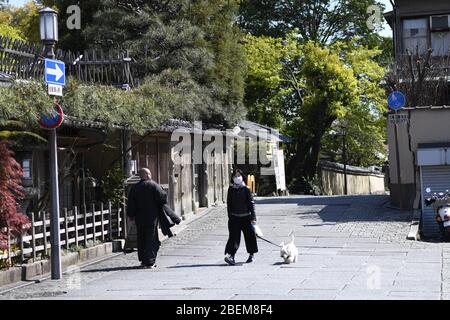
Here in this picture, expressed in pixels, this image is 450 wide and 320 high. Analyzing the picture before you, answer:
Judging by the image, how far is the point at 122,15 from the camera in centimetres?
2192

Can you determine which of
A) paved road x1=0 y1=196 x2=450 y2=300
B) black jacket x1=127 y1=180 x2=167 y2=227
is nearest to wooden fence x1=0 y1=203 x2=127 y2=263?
paved road x1=0 y1=196 x2=450 y2=300

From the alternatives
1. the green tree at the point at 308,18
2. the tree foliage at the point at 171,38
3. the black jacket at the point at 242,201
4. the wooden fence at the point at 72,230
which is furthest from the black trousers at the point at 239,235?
the green tree at the point at 308,18

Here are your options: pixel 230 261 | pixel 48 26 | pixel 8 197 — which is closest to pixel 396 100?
pixel 230 261

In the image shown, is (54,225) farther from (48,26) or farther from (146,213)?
(48,26)

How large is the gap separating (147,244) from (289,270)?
8.80 ft

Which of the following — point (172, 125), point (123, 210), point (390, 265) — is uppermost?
point (172, 125)

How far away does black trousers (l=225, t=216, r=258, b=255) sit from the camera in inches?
536

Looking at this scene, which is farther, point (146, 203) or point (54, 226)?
point (146, 203)

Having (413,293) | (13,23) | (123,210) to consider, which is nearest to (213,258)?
(123,210)

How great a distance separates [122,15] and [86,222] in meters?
9.11

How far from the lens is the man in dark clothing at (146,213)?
13.4 m

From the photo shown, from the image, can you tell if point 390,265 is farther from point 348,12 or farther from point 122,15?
point 348,12

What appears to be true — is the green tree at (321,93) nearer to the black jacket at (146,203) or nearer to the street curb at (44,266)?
the street curb at (44,266)

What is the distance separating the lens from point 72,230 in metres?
14.1
